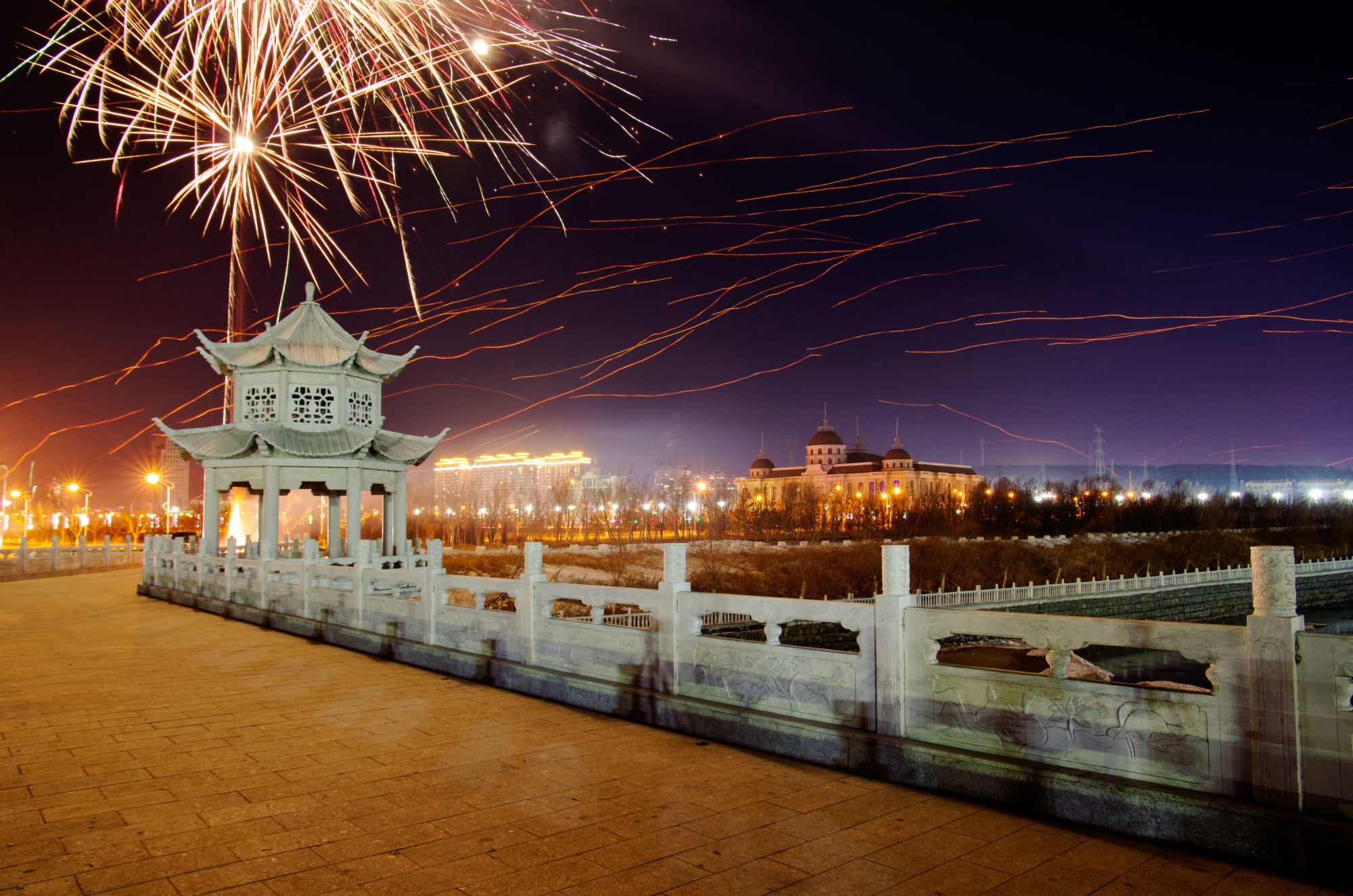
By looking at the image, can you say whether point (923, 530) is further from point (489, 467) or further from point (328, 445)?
point (489, 467)

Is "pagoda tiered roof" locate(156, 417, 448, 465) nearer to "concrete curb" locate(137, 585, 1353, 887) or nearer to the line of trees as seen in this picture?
"concrete curb" locate(137, 585, 1353, 887)

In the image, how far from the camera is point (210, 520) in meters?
17.2

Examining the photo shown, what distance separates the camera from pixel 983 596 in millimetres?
28531

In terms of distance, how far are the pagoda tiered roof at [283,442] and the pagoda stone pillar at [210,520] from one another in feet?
2.22

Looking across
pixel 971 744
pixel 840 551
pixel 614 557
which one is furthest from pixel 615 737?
pixel 840 551

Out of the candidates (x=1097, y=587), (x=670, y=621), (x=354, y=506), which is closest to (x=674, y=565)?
(x=670, y=621)

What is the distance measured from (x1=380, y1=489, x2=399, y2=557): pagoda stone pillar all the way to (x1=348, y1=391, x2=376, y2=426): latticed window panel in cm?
165

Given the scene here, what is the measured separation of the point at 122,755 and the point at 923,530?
56449 millimetres

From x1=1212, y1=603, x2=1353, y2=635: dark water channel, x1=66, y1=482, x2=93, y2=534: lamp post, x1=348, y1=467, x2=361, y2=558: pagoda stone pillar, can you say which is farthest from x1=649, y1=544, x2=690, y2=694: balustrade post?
x1=66, y1=482, x2=93, y2=534: lamp post

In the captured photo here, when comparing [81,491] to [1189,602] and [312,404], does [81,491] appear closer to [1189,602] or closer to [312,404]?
[312,404]

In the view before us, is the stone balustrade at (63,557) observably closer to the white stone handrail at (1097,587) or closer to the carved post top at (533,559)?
the carved post top at (533,559)

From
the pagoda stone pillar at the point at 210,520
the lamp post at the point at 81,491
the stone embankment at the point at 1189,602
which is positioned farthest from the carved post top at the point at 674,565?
the lamp post at the point at 81,491

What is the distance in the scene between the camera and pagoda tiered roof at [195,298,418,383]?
1705 centimetres

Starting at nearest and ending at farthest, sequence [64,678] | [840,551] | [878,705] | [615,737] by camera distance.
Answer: [878,705] < [615,737] < [64,678] < [840,551]
